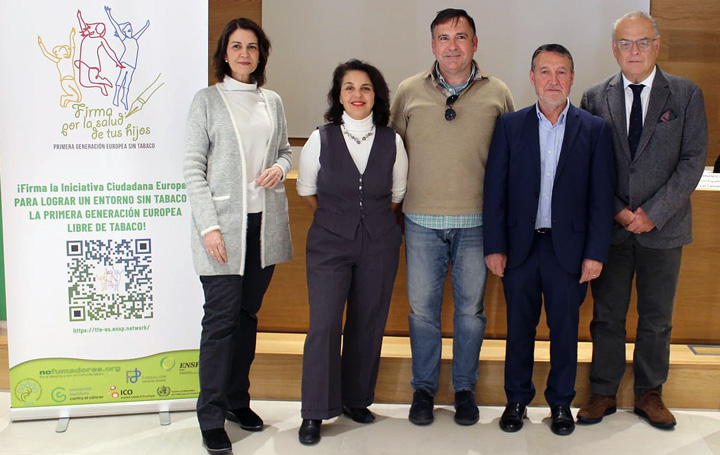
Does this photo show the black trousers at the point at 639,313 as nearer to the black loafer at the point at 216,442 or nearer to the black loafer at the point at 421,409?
the black loafer at the point at 421,409

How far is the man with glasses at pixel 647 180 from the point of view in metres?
2.81

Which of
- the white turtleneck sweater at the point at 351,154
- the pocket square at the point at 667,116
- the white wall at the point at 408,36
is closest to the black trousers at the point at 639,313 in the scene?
the pocket square at the point at 667,116

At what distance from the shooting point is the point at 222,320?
2674mm

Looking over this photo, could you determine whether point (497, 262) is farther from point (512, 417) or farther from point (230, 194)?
point (230, 194)

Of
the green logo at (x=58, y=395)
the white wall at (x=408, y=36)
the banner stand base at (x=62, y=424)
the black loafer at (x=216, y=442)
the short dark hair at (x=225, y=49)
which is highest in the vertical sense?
the white wall at (x=408, y=36)

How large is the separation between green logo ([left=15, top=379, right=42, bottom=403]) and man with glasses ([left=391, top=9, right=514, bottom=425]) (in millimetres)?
1634

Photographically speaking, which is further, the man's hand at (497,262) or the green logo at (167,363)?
the green logo at (167,363)

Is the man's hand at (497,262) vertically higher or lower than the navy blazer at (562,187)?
lower

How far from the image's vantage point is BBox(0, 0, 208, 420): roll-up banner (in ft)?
9.09

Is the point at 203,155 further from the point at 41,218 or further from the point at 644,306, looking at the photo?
the point at 644,306

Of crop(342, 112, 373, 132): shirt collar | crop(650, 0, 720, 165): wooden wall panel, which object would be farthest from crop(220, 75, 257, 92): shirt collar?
crop(650, 0, 720, 165): wooden wall panel

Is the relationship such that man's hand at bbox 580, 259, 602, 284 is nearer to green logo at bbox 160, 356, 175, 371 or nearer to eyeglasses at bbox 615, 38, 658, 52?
eyeglasses at bbox 615, 38, 658, 52

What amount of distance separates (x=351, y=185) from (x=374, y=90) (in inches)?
15.5

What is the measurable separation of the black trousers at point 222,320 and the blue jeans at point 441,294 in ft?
2.07
